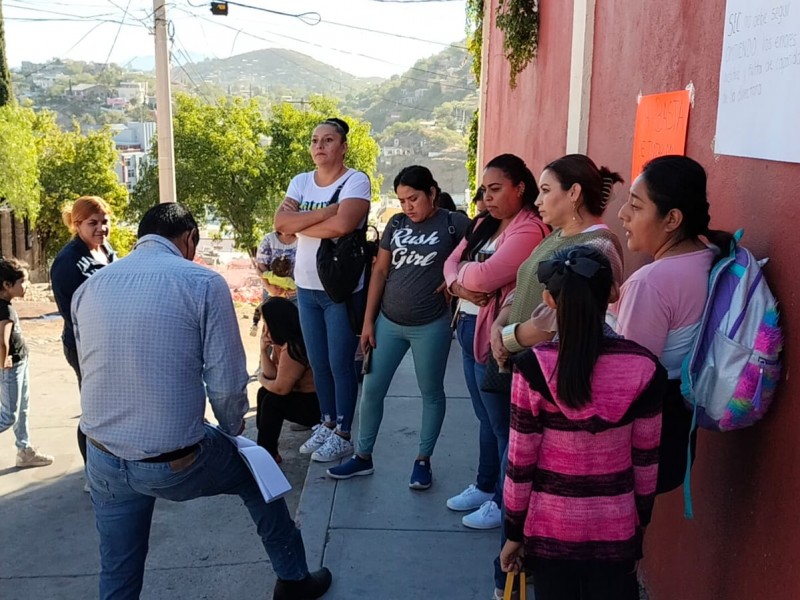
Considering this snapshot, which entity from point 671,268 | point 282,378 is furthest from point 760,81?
point 282,378

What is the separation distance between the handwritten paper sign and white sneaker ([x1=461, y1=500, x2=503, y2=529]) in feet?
5.78

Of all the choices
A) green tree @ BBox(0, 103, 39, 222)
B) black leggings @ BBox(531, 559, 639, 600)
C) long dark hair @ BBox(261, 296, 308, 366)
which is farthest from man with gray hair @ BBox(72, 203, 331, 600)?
green tree @ BBox(0, 103, 39, 222)

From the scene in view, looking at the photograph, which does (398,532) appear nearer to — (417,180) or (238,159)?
(417,180)

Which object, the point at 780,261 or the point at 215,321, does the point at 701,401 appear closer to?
the point at 780,261

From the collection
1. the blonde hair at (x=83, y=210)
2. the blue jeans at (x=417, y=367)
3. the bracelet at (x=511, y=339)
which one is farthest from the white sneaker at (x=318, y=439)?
the bracelet at (x=511, y=339)

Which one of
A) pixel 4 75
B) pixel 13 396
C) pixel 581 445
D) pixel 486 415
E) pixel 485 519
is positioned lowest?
pixel 485 519

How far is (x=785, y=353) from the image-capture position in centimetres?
209

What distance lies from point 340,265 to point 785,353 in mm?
2706

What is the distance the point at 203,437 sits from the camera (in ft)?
9.35

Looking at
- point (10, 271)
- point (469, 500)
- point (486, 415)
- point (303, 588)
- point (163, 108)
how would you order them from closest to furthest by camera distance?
1. point (303, 588)
2. point (486, 415)
3. point (469, 500)
4. point (10, 271)
5. point (163, 108)

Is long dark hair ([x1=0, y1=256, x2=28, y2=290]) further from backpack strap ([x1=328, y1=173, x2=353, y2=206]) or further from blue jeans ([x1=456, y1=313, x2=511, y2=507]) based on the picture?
blue jeans ([x1=456, y1=313, x2=511, y2=507])

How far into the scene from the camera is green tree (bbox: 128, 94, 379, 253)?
41.7 meters

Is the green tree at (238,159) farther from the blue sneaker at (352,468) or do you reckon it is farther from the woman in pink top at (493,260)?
the woman in pink top at (493,260)

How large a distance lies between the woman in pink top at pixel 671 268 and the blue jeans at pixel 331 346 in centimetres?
245
